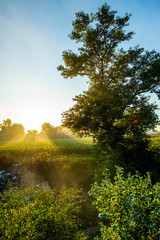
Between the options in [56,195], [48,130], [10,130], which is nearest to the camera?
[56,195]

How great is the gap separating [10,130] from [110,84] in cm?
9677

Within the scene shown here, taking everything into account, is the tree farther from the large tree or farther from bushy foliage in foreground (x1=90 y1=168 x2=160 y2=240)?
bushy foliage in foreground (x1=90 y1=168 x2=160 y2=240)

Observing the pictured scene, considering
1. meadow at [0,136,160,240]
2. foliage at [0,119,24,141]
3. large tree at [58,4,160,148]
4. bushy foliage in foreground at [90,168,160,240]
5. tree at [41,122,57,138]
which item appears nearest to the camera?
bushy foliage in foreground at [90,168,160,240]

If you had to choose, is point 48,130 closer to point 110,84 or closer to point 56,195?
point 110,84

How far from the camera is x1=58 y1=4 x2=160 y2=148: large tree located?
1257cm

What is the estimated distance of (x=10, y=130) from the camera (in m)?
91.9

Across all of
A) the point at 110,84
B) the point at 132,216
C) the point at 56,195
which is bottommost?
the point at 56,195

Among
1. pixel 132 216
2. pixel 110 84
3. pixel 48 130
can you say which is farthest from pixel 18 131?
pixel 132 216

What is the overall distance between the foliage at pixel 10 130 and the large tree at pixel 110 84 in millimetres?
89212

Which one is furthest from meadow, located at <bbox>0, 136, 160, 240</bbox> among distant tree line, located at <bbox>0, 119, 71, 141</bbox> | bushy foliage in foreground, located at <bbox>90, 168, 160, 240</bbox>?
distant tree line, located at <bbox>0, 119, 71, 141</bbox>

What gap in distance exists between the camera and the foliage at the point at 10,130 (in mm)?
88244

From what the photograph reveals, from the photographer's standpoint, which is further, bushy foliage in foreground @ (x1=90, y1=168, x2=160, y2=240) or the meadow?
the meadow

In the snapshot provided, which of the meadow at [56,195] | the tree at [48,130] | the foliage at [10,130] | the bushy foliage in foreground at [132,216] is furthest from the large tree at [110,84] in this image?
the foliage at [10,130]

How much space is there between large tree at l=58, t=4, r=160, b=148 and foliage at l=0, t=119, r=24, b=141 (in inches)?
3512
